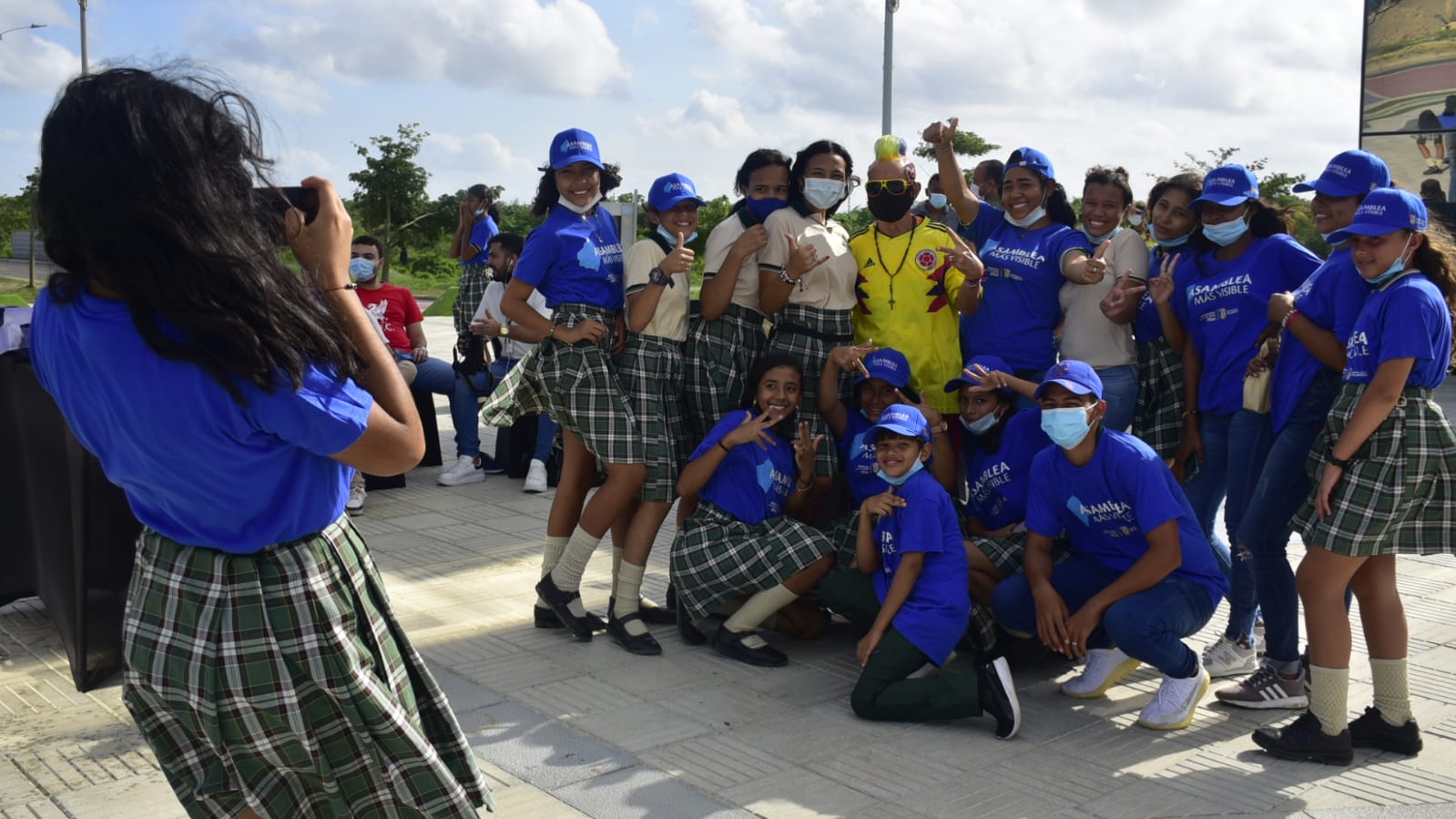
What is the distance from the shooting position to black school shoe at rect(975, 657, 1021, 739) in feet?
13.8

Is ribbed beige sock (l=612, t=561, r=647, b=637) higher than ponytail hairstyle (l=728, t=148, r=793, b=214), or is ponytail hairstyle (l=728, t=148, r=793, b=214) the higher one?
ponytail hairstyle (l=728, t=148, r=793, b=214)

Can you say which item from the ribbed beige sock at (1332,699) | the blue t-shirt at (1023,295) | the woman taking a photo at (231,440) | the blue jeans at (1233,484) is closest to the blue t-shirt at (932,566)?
the blue t-shirt at (1023,295)

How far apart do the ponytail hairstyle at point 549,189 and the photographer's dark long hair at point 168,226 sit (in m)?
3.14

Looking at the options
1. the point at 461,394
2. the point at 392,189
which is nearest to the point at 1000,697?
the point at 461,394

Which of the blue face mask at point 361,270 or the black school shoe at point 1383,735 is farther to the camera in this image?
the blue face mask at point 361,270

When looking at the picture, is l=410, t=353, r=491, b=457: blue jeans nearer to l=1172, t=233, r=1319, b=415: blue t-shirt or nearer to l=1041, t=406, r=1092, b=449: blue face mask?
l=1041, t=406, r=1092, b=449: blue face mask

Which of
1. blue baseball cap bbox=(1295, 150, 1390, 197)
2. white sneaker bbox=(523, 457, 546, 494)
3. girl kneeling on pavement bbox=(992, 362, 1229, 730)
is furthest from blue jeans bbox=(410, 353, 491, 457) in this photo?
blue baseball cap bbox=(1295, 150, 1390, 197)

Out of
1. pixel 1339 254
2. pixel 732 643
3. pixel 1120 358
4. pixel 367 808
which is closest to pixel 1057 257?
pixel 1120 358

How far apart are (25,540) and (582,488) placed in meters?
2.27

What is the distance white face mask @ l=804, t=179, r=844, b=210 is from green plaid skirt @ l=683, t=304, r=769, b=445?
1.70 feet

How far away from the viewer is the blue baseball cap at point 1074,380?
14.4 ft

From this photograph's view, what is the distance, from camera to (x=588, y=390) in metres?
Answer: 5.04

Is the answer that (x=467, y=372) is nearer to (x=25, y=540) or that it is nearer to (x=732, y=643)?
(x=25, y=540)

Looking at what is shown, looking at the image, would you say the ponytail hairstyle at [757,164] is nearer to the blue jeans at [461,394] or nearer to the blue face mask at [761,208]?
the blue face mask at [761,208]
